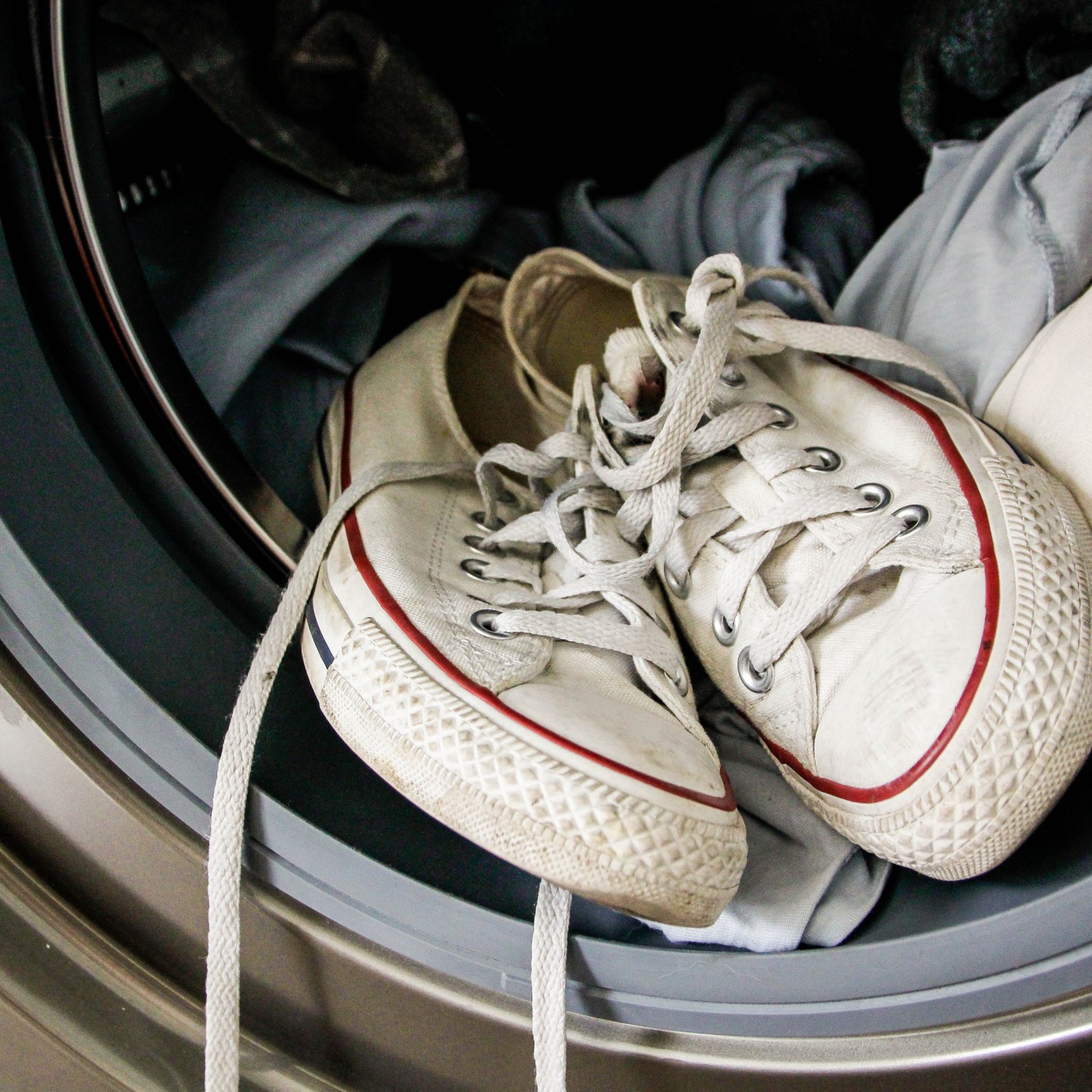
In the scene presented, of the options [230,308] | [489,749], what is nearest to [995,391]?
[489,749]

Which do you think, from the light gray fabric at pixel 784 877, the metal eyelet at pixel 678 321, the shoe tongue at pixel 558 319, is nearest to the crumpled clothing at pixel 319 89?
the shoe tongue at pixel 558 319

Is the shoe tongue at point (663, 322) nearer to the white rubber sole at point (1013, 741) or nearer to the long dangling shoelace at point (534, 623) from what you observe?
the long dangling shoelace at point (534, 623)

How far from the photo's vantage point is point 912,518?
0.43 m

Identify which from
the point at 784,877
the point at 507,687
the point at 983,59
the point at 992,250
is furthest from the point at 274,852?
the point at 983,59

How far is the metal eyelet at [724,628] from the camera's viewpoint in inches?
18.4

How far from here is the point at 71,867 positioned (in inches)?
17.0

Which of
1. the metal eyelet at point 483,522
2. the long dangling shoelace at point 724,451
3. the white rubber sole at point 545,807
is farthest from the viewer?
the metal eyelet at point 483,522

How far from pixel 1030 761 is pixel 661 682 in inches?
6.4

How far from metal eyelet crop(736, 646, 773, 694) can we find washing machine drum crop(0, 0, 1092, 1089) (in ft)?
0.37

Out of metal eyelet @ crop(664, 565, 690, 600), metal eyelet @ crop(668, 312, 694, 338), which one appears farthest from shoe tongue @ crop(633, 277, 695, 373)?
metal eyelet @ crop(664, 565, 690, 600)

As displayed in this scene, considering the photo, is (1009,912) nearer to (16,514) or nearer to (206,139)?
(16,514)

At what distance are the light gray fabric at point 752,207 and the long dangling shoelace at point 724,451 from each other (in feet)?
0.54

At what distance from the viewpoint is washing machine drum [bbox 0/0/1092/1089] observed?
378mm

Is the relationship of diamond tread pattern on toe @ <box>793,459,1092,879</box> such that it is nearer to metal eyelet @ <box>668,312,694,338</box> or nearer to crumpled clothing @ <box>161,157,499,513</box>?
metal eyelet @ <box>668,312,694,338</box>
